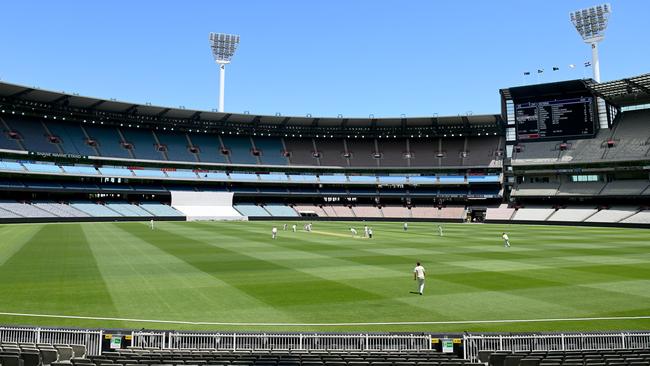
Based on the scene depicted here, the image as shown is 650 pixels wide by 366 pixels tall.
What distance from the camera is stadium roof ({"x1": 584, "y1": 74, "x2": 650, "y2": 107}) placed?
6266cm

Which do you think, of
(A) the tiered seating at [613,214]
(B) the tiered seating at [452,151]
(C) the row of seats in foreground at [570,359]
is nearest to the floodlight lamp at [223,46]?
(B) the tiered seating at [452,151]

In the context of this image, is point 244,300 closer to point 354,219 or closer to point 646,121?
point 354,219

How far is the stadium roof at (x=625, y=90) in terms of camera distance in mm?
62656

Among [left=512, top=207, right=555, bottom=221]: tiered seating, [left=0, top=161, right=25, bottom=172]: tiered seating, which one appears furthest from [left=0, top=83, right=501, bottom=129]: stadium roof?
[left=512, top=207, right=555, bottom=221]: tiered seating

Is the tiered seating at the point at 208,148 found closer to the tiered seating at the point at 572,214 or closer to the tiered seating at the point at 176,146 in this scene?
the tiered seating at the point at 176,146

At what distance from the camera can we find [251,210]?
277 feet

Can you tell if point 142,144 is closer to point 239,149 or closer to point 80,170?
point 80,170

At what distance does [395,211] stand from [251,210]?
1140 inches

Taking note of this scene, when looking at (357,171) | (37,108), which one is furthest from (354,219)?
(37,108)

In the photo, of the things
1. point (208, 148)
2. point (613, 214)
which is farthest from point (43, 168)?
point (613, 214)

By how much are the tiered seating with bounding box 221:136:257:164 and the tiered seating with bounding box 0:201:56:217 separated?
35863 millimetres

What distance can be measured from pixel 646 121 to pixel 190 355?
289ft

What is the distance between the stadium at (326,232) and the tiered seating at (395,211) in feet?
1.61

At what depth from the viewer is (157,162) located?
3226 inches
